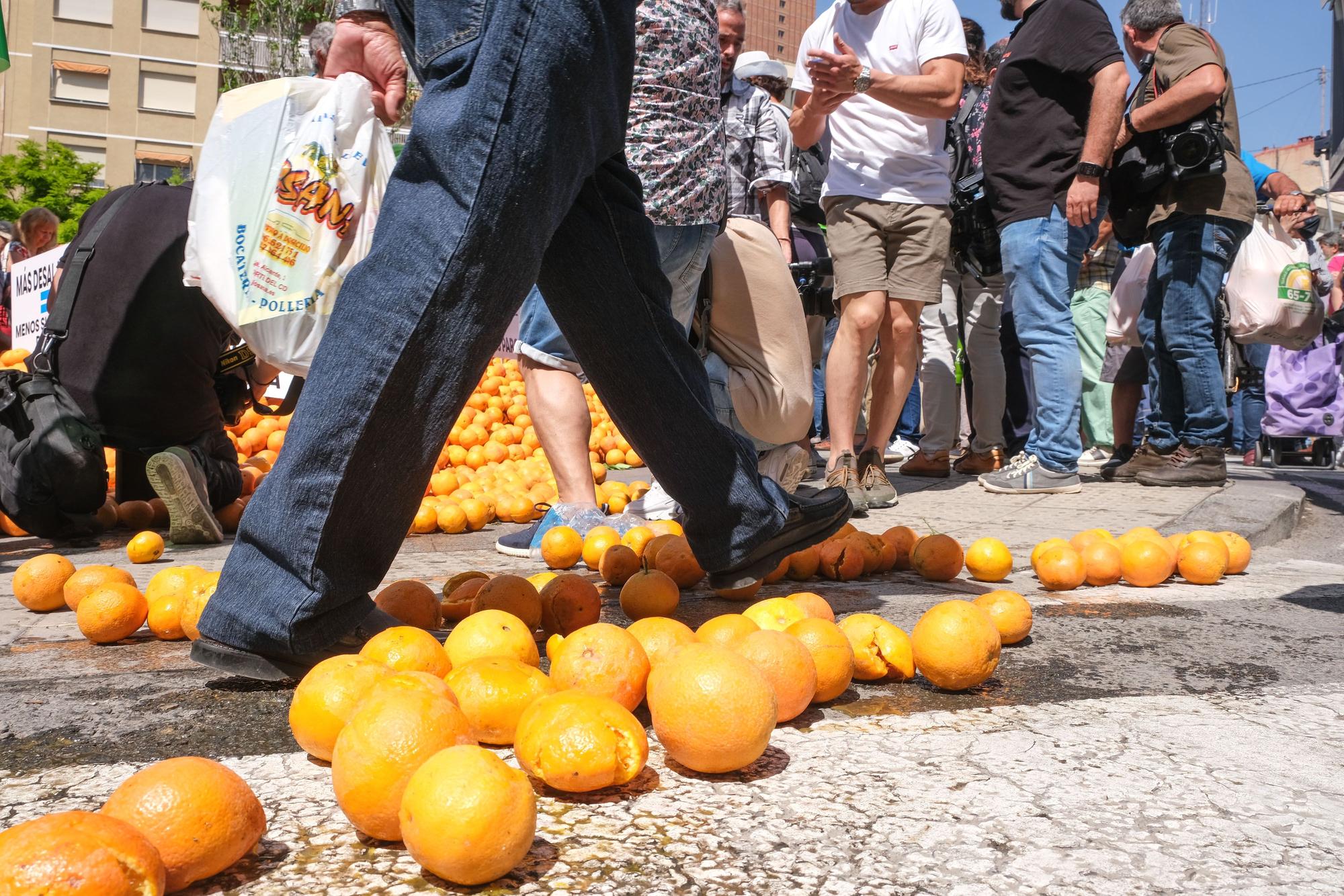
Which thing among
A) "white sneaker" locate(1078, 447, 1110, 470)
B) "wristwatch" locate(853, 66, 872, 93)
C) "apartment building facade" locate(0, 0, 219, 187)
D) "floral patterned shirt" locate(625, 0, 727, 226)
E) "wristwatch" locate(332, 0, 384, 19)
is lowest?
"white sneaker" locate(1078, 447, 1110, 470)

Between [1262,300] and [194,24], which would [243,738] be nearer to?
[1262,300]

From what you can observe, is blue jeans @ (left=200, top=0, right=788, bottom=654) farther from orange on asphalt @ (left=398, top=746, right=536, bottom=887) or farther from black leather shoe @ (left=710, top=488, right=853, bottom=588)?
black leather shoe @ (left=710, top=488, right=853, bottom=588)

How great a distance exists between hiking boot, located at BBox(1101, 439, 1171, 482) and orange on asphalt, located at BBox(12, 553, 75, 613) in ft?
17.6

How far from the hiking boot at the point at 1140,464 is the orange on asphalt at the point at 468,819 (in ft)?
17.9

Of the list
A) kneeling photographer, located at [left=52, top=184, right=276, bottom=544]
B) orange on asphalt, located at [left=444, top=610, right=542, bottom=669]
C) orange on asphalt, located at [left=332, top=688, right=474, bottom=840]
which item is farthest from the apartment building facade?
orange on asphalt, located at [left=332, top=688, right=474, bottom=840]

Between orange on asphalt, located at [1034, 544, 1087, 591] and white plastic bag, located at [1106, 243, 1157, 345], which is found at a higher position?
white plastic bag, located at [1106, 243, 1157, 345]

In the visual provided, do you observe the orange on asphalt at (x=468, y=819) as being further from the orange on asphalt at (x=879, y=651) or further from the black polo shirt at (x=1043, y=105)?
the black polo shirt at (x=1043, y=105)

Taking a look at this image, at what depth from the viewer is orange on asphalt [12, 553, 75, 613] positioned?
2811 millimetres

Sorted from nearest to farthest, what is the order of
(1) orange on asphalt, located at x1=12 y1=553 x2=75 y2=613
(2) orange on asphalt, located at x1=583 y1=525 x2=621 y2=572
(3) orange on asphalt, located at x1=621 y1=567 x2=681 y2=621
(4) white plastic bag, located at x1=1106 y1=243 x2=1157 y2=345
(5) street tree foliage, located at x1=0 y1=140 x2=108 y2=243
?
(3) orange on asphalt, located at x1=621 y1=567 x2=681 y2=621, (1) orange on asphalt, located at x1=12 y1=553 x2=75 y2=613, (2) orange on asphalt, located at x1=583 y1=525 x2=621 y2=572, (4) white plastic bag, located at x1=1106 y1=243 x2=1157 y2=345, (5) street tree foliage, located at x1=0 y1=140 x2=108 y2=243

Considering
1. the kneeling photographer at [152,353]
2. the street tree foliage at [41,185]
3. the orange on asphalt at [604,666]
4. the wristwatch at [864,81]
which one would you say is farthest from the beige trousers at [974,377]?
the street tree foliage at [41,185]

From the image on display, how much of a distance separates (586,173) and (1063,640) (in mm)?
1613

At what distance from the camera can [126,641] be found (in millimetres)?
2482

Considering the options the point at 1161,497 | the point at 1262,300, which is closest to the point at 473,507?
the point at 1161,497

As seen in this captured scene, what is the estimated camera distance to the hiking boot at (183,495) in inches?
162
